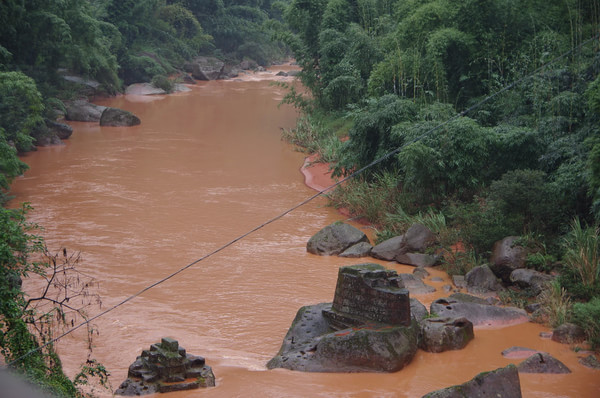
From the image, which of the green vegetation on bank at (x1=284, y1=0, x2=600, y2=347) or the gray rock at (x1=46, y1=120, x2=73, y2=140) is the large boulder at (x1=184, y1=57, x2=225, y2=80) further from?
the green vegetation on bank at (x1=284, y1=0, x2=600, y2=347)

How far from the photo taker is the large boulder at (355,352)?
7.25m

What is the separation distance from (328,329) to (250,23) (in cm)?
5098

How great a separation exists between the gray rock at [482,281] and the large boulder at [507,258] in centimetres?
16

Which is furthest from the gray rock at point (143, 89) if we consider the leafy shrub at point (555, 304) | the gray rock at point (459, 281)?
the leafy shrub at point (555, 304)

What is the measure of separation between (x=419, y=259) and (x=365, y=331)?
4316mm

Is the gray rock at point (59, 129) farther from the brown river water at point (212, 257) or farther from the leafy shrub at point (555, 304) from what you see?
the leafy shrub at point (555, 304)

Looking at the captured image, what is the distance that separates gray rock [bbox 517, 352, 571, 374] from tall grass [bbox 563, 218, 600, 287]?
2052 millimetres

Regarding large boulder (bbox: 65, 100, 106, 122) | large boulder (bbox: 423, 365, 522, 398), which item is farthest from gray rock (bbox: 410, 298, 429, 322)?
large boulder (bbox: 65, 100, 106, 122)

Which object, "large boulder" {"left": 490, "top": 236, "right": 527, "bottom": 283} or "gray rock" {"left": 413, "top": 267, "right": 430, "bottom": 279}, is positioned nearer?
"large boulder" {"left": 490, "top": 236, "right": 527, "bottom": 283}

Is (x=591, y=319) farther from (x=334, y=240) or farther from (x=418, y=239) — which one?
(x=334, y=240)

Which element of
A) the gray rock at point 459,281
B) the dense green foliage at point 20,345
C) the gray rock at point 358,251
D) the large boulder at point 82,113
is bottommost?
the gray rock at point 459,281

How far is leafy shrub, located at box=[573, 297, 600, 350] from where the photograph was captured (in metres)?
7.62

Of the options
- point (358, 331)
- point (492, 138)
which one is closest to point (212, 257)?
point (358, 331)

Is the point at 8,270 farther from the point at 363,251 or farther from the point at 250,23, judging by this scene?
the point at 250,23
